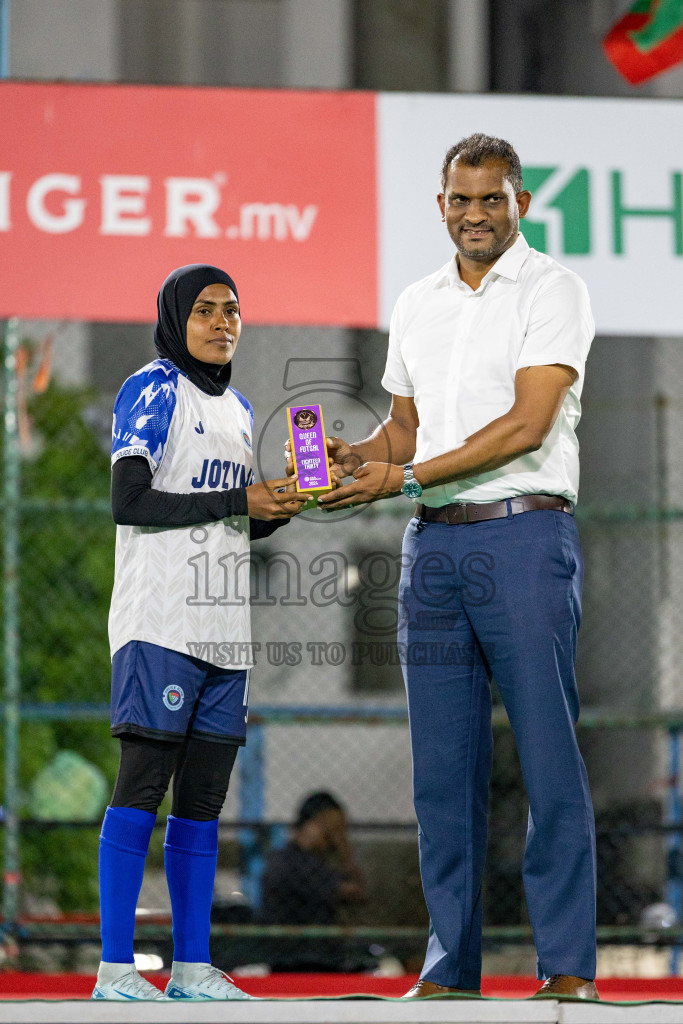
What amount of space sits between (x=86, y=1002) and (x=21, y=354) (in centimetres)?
333

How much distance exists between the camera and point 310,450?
94.7 inches

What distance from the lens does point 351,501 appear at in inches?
95.0

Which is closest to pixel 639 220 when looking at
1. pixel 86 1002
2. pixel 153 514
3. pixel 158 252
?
pixel 158 252

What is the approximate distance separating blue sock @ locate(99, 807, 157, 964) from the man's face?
4.29 feet

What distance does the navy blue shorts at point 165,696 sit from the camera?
2.30 meters

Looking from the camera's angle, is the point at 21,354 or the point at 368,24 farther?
the point at 368,24

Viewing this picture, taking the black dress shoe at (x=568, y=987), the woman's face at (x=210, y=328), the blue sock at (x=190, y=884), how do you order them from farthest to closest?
the woman's face at (x=210, y=328) → the blue sock at (x=190, y=884) → the black dress shoe at (x=568, y=987)

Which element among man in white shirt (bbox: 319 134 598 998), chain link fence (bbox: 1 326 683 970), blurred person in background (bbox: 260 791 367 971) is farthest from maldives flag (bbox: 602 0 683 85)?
blurred person in background (bbox: 260 791 367 971)

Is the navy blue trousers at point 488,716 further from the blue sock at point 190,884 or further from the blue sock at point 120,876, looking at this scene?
the blue sock at point 120,876

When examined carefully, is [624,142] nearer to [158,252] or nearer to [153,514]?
[158,252]

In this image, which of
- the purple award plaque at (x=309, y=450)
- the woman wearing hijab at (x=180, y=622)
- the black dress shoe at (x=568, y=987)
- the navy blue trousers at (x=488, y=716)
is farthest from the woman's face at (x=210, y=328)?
the black dress shoe at (x=568, y=987)

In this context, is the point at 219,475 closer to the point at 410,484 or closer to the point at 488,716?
the point at 410,484

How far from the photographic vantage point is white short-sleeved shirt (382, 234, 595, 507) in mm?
2301

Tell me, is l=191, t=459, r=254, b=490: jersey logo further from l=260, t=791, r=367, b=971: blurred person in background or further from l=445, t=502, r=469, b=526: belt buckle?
l=260, t=791, r=367, b=971: blurred person in background
